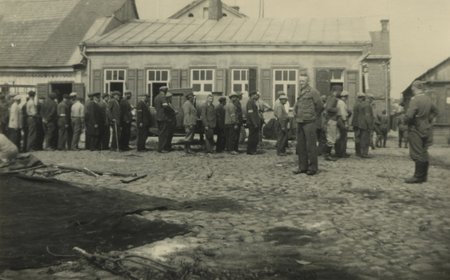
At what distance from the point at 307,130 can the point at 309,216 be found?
3.82 meters

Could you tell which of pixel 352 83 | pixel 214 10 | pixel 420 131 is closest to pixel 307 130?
pixel 420 131

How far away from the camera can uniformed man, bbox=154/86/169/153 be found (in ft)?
47.3

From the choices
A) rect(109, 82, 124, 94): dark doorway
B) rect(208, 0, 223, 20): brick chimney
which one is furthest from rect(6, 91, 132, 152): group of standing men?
rect(208, 0, 223, 20): brick chimney

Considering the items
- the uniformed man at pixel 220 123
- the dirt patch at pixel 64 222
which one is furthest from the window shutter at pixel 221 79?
the dirt patch at pixel 64 222

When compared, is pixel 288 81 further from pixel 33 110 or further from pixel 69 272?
pixel 69 272

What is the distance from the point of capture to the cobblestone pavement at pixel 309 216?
4270 mm

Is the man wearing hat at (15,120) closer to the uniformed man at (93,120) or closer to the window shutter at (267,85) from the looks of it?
the uniformed man at (93,120)

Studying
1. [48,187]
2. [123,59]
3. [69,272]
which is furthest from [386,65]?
[69,272]

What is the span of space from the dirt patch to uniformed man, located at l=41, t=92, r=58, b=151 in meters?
7.83

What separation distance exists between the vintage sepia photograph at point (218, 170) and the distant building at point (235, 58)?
6 cm

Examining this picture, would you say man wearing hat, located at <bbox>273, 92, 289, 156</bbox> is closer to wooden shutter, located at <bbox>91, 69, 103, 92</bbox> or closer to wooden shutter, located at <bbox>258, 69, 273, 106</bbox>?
wooden shutter, located at <bbox>258, 69, 273, 106</bbox>

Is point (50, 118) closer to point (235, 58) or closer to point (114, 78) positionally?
point (114, 78)

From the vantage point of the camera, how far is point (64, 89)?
24.7 meters

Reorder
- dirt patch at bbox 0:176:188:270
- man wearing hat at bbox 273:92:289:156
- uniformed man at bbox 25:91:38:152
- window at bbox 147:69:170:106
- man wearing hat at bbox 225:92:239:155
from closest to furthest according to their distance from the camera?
dirt patch at bbox 0:176:188:270, man wearing hat at bbox 273:92:289:156, man wearing hat at bbox 225:92:239:155, uniformed man at bbox 25:91:38:152, window at bbox 147:69:170:106
